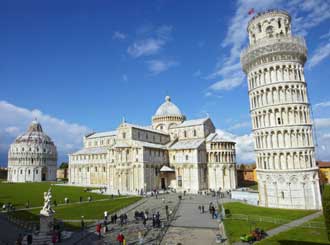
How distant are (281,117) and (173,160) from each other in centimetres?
3199

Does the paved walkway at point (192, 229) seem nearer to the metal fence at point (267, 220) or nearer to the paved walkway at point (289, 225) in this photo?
the metal fence at point (267, 220)

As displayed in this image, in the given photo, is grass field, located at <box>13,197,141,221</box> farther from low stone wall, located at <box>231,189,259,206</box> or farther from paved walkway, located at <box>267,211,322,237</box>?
low stone wall, located at <box>231,189,259,206</box>

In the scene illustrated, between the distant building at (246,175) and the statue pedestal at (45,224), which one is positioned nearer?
the statue pedestal at (45,224)

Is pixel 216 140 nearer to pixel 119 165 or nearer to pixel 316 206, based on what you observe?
pixel 119 165

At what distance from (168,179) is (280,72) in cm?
3701

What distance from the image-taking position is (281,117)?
36.0 metres

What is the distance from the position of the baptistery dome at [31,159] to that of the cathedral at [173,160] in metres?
59.7

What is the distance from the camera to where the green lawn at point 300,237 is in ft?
64.5

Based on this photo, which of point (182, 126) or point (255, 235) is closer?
point (255, 235)

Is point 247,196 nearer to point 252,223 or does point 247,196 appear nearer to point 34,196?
point 252,223

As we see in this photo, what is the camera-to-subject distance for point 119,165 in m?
58.2

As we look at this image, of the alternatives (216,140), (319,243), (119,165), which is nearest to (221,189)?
(216,140)

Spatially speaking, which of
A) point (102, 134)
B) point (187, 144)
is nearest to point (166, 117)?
point (187, 144)

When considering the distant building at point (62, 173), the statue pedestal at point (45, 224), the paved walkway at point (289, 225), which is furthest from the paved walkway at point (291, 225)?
the distant building at point (62, 173)
